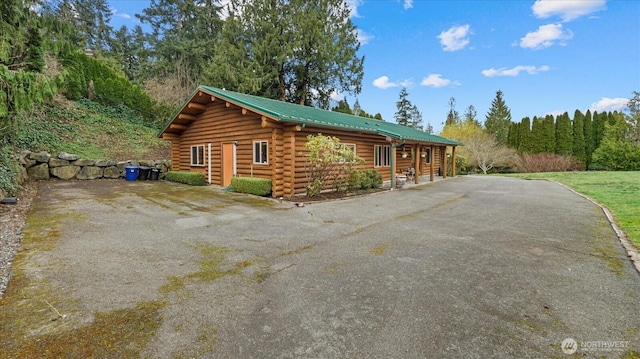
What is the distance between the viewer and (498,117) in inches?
1709

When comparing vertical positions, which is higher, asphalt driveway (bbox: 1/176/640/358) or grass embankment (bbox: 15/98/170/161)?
grass embankment (bbox: 15/98/170/161)

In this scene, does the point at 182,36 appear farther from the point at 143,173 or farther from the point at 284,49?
the point at 143,173

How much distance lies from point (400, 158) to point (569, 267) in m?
13.3

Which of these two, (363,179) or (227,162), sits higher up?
(227,162)

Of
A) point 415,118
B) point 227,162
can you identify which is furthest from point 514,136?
point 227,162

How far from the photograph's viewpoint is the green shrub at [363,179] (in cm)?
1130

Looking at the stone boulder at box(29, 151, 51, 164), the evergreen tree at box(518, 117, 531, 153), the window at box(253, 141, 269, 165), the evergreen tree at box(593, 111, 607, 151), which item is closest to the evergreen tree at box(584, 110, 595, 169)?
the evergreen tree at box(593, 111, 607, 151)

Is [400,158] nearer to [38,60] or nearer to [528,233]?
[528,233]

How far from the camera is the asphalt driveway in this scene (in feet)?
7.36

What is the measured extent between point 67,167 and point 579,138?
38849mm

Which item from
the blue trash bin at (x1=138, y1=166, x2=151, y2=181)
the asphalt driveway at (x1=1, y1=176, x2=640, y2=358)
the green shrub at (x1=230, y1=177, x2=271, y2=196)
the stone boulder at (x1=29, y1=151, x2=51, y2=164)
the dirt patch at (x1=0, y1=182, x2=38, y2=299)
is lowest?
the asphalt driveway at (x1=1, y1=176, x2=640, y2=358)

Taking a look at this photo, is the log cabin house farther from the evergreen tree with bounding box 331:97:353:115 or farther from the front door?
the evergreen tree with bounding box 331:97:353:115

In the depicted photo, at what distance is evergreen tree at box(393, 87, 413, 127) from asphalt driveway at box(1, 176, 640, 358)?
4352 centimetres

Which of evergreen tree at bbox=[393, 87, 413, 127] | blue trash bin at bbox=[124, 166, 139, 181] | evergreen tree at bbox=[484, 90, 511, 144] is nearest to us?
blue trash bin at bbox=[124, 166, 139, 181]
